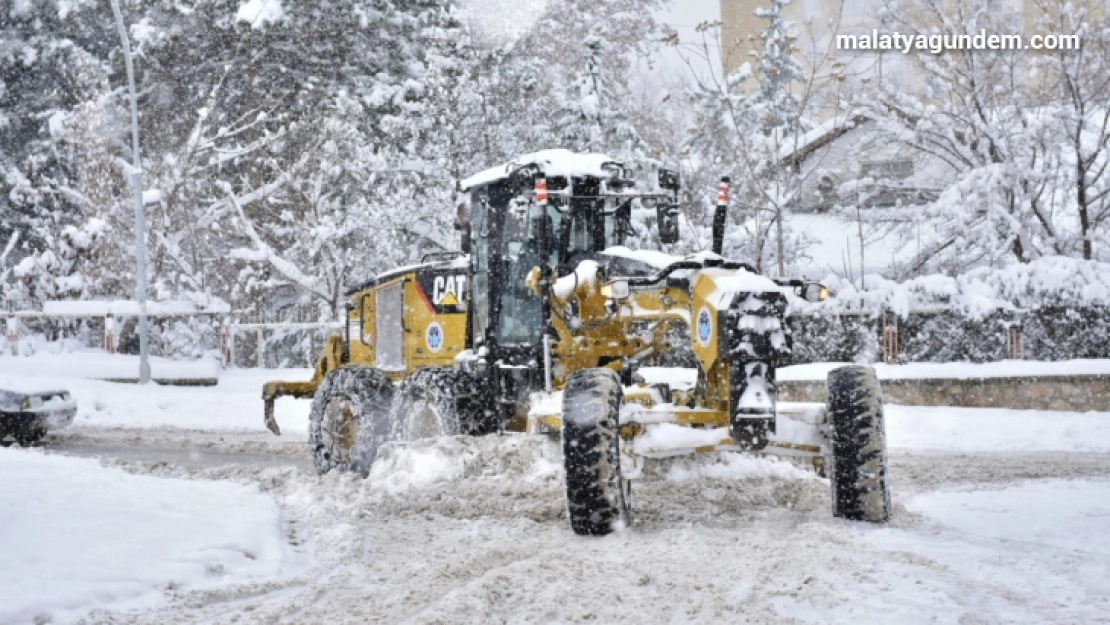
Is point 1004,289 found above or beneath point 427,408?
above

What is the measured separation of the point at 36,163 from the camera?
3425 cm

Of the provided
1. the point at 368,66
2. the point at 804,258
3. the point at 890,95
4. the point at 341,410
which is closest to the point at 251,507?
the point at 341,410

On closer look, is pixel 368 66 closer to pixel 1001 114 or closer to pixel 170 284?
pixel 170 284

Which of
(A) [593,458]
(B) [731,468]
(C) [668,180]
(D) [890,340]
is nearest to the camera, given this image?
(A) [593,458]

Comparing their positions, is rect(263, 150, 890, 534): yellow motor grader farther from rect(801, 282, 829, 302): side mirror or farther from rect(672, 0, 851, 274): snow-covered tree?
rect(672, 0, 851, 274): snow-covered tree

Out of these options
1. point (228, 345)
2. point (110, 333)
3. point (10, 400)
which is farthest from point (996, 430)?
point (110, 333)

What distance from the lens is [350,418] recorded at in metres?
11.6

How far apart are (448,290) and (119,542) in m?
4.92

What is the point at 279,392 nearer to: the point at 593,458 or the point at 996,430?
the point at 593,458

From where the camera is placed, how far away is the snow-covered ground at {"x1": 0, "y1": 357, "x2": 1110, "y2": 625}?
5961 millimetres

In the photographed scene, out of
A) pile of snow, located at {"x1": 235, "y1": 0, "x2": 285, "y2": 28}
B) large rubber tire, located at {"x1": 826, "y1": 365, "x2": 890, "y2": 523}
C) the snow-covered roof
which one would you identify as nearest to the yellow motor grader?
large rubber tire, located at {"x1": 826, "y1": 365, "x2": 890, "y2": 523}

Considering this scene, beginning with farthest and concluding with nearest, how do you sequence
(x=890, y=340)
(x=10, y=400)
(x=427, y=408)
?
1. (x=890, y=340)
2. (x=10, y=400)
3. (x=427, y=408)

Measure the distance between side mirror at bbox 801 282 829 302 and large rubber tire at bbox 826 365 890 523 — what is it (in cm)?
54

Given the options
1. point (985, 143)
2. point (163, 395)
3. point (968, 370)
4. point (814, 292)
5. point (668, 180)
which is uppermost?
point (985, 143)
